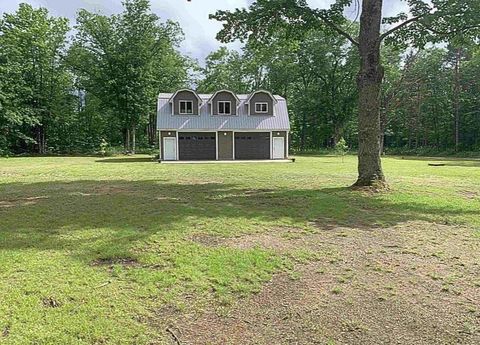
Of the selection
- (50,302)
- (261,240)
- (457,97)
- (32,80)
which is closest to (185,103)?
(32,80)

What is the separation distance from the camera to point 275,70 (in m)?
42.5

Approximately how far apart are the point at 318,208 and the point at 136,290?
4.86 metres

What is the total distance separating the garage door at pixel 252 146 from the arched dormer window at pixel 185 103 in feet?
12.1

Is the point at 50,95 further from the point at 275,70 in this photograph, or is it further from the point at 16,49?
the point at 275,70

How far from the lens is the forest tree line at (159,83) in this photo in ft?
113

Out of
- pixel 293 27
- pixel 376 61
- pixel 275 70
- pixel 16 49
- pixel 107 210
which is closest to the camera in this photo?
pixel 107 210

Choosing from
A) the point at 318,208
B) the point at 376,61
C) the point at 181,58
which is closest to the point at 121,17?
the point at 181,58

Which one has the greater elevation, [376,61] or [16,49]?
[16,49]

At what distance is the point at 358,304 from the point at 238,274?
4.04ft

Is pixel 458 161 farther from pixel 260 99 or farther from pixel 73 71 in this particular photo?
pixel 73 71

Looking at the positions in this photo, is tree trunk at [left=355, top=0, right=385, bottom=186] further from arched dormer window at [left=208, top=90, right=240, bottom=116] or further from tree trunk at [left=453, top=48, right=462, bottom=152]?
tree trunk at [left=453, top=48, right=462, bottom=152]

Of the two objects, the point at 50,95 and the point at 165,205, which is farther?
the point at 50,95

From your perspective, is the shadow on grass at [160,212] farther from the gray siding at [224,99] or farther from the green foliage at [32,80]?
the green foliage at [32,80]

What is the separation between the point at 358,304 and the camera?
11.5ft
